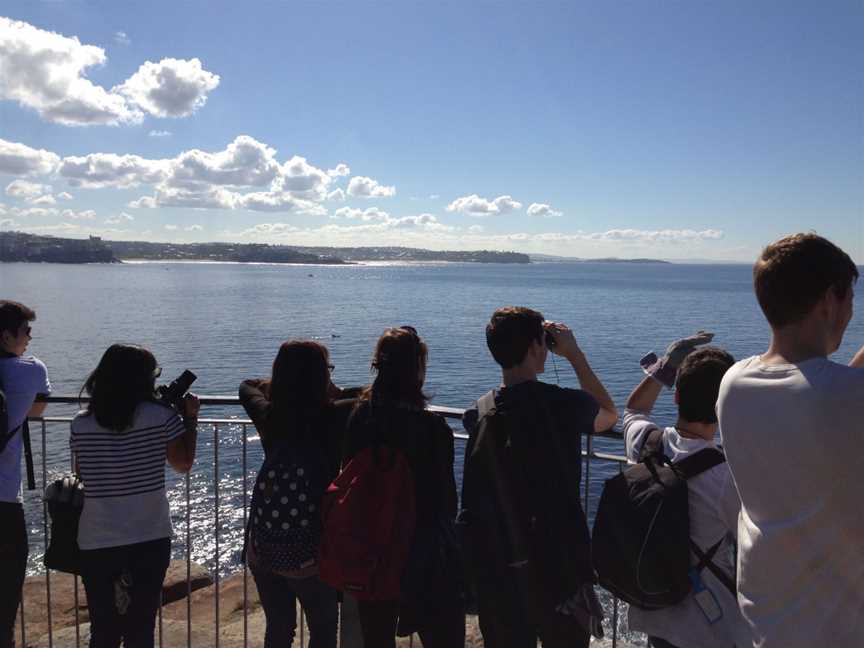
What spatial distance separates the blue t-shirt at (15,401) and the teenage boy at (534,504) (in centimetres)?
246

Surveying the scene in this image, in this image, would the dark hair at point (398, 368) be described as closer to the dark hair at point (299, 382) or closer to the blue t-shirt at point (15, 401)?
the dark hair at point (299, 382)

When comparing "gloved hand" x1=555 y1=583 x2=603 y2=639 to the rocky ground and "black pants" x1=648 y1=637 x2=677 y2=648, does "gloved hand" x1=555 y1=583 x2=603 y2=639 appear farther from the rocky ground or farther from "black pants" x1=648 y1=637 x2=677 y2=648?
the rocky ground

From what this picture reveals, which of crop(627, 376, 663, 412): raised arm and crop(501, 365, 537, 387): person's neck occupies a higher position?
crop(501, 365, 537, 387): person's neck

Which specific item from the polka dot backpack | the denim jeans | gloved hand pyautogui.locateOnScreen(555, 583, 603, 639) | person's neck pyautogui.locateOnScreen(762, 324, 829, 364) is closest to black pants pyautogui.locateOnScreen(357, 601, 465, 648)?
the denim jeans

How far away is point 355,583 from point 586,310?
81.1 meters

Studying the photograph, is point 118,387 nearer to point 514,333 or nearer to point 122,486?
point 122,486

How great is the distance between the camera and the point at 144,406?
366 cm

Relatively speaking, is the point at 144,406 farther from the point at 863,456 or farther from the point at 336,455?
the point at 863,456

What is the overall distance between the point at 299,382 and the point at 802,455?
221cm

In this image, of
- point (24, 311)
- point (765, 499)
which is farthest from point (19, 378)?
point (765, 499)

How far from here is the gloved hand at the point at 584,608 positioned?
3.09m

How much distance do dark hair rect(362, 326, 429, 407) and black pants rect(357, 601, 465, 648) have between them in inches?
38.2

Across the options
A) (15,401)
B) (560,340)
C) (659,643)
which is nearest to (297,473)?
(560,340)

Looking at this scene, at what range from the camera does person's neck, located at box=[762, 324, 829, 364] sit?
2164mm
